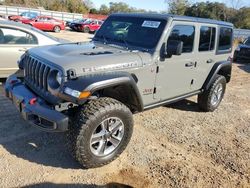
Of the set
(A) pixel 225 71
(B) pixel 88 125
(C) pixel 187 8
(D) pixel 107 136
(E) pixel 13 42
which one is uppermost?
(C) pixel 187 8

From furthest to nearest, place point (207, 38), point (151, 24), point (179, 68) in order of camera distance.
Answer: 1. point (207, 38)
2. point (179, 68)
3. point (151, 24)

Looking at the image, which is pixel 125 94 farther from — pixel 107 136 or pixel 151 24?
pixel 151 24

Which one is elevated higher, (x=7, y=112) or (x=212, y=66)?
(x=212, y=66)

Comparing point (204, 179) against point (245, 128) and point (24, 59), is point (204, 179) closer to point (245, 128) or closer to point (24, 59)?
point (245, 128)

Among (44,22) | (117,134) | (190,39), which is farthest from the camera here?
(44,22)

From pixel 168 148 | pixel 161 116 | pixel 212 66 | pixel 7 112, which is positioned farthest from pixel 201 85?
pixel 7 112

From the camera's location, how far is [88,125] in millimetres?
3400

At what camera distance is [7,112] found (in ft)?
17.0

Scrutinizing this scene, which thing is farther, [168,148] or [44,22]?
[44,22]

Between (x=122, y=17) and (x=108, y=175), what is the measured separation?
2793 mm

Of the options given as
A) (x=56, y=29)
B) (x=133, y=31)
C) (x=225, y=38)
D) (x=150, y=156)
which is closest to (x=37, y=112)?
(x=150, y=156)

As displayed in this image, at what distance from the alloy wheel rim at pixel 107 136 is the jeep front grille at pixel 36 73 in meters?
0.88

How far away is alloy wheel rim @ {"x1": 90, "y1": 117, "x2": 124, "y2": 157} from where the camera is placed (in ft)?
12.1

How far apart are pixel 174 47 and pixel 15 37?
157 inches
